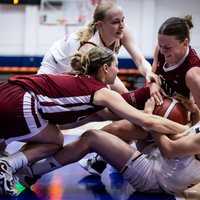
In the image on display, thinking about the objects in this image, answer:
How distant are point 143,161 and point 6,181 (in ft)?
2.47

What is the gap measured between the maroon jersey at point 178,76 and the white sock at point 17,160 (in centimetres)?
97

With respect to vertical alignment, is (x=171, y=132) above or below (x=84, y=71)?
below

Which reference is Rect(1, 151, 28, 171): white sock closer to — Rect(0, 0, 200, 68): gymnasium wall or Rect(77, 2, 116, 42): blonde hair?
Rect(77, 2, 116, 42): blonde hair

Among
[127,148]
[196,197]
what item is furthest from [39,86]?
[196,197]

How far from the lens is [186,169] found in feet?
7.78

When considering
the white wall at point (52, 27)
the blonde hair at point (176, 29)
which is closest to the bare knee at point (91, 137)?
the blonde hair at point (176, 29)

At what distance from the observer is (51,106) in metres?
2.45

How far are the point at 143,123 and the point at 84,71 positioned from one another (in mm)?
483

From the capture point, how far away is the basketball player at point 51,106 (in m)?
2.36

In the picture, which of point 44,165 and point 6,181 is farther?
point 44,165

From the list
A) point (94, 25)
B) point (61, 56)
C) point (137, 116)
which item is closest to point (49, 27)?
point (61, 56)

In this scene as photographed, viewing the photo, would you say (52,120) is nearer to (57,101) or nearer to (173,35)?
(57,101)

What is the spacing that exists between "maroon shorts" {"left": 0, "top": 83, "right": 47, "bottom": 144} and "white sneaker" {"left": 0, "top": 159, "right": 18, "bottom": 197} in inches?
7.5

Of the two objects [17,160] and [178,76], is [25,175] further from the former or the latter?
[178,76]
